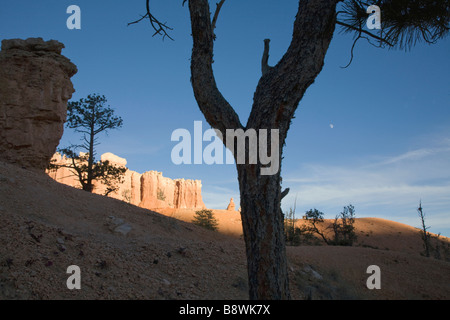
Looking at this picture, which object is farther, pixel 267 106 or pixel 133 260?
pixel 133 260

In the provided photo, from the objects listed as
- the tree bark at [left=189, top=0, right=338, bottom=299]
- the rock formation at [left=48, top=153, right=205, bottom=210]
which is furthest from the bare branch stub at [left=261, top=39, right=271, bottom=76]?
the rock formation at [left=48, top=153, right=205, bottom=210]

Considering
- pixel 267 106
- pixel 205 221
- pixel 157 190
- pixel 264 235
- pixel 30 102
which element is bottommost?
pixel 205 221

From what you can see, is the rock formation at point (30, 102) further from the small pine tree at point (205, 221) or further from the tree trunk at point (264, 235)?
the small pine tree at point (205, 221)

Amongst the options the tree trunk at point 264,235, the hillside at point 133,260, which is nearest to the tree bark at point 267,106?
the tree trunk at point 264,235

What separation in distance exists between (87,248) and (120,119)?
16.1 meters

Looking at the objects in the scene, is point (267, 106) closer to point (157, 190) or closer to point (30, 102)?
point (30, 102)

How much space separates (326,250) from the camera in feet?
46.4

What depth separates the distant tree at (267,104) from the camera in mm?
3736

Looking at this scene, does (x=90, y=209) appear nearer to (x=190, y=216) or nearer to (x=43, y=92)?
(x=43, y=92)

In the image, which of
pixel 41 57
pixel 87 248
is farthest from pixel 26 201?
pixel 41 57

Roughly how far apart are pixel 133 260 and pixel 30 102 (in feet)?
46.0

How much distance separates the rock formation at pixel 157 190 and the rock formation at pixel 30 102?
57291mm

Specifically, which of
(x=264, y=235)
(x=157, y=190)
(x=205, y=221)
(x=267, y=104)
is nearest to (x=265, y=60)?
(x=267, y=104)

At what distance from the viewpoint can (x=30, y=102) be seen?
1719 cm
